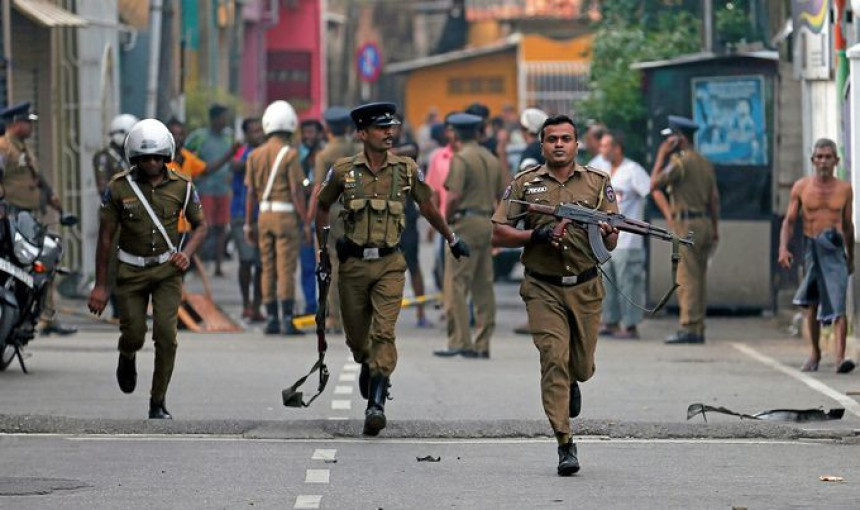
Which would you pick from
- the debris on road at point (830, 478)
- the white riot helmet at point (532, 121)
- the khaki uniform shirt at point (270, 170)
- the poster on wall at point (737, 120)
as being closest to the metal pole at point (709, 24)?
the poster on wall at point (737, 120)

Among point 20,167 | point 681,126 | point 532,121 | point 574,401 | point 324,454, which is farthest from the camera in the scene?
Result: point 532,121

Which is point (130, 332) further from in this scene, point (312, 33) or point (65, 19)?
point (312, 33)

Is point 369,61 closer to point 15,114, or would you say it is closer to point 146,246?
point 15,114

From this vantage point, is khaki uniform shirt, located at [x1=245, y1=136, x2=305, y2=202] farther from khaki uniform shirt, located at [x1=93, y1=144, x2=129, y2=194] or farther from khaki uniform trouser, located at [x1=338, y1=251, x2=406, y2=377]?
khaki uniform trouser, located at [x1=338, y1=251, x2=406, y2=377]

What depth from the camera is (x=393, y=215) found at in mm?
12539

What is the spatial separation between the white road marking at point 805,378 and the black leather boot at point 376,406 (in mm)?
2967

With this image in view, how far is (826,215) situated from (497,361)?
2824mm

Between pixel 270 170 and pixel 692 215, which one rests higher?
pixel 270 170

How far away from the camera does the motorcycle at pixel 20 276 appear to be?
1463cm

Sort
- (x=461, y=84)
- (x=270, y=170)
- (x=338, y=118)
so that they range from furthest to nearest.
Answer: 1. (x=461, y=84)
2. (x=270, y=170)
3. (x=338, y=118)

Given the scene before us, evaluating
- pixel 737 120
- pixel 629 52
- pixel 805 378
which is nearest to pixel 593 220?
pixel 805 378

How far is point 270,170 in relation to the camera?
1920 cm

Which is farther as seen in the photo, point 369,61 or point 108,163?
point 369,61

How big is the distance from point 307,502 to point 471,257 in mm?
7790
